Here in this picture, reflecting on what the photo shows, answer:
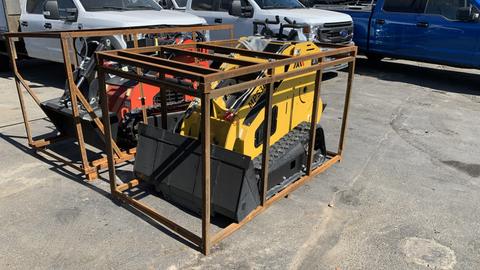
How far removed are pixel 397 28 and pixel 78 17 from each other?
7.04m

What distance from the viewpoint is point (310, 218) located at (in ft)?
11.7

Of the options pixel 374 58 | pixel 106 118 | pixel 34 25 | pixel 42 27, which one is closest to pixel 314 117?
pixel 106 118

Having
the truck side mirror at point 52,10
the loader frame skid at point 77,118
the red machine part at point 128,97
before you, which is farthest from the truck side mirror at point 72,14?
the red machine part at point 128,97

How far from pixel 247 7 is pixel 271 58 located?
213 inches

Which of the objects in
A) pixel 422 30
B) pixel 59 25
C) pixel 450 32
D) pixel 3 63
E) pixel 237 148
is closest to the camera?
pixel 237 148

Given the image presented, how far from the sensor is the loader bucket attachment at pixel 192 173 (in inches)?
128

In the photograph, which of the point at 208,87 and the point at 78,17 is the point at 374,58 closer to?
the point at 78,17

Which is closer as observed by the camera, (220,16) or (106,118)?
(106,118)

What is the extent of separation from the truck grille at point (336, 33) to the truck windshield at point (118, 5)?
346cm

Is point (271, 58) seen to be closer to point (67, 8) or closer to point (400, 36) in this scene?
point (67, 8)

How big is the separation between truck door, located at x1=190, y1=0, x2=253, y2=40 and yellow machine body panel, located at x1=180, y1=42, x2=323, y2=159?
4566 mm

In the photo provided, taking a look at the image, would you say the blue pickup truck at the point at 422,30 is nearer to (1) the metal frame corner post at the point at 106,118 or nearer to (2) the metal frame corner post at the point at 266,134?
(2) the metal frame corner post at the point at 266,134

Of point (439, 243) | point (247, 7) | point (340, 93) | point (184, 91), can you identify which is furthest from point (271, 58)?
point (247, 7)

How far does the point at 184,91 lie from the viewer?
9.21 feet
